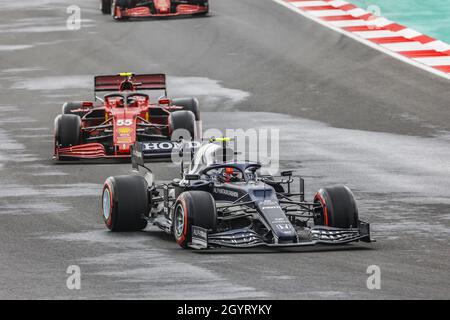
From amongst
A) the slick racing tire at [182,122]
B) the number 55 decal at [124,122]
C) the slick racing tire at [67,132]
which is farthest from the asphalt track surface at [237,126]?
the number 55 decal at [124,122]

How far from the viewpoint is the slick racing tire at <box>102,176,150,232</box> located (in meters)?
17.0

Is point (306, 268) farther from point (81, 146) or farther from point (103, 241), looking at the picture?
point (81, 146)

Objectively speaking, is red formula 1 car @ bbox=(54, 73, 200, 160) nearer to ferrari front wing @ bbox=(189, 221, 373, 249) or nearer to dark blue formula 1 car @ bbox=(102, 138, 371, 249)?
dark blue formula 1 car @ bbox=(102, 138, 371, 249)

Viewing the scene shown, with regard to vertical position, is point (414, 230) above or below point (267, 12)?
below

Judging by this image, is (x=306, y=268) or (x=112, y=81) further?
(x=112, y=81)

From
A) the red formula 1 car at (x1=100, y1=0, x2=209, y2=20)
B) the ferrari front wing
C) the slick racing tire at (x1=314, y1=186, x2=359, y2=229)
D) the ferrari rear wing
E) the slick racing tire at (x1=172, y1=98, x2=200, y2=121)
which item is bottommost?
the ferrari front wing

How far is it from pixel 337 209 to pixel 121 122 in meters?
8.52

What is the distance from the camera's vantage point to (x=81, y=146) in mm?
23719

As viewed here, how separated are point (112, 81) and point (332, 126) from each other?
462cm

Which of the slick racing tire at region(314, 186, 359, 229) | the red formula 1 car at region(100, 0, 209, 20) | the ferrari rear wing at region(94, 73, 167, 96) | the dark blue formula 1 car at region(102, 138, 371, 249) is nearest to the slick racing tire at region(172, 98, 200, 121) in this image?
the ferrari rear wing at region(94, 73, 167, 96)

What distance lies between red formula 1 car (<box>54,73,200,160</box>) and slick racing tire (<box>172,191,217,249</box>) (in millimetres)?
6774
